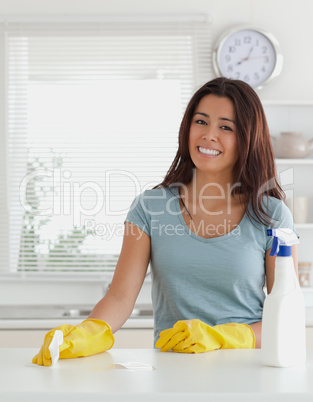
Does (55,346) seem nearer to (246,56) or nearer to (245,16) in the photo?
(246,56)

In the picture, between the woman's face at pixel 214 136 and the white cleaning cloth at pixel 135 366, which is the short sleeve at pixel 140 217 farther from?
the white cleaning cloth at pixel 135 366

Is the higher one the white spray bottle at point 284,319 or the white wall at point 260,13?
the white wall at point 260,13

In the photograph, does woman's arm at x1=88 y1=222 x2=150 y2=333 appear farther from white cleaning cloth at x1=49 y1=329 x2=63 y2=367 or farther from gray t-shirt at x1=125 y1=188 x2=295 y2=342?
white cleaning cloth at x1=49 y1=329 x2=63 y2=367

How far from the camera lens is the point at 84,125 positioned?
125 inches

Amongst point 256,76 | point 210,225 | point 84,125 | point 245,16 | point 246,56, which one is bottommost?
point 210,225

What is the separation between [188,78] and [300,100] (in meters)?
0.61

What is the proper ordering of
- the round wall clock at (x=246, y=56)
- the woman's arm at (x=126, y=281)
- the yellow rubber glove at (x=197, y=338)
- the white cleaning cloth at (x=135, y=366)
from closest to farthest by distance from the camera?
the white cleaning cloth at (x=135, y=366)
the yellow rubber glove at (x=197, y=338)
the woman's arm at (x=126, y=281)
the round wall clock at (x=246, y=56)

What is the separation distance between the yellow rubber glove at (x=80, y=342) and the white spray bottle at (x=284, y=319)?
328 millimetres

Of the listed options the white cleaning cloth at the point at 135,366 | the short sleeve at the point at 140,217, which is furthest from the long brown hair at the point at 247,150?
the white cleaning cloth at the point at 135,366

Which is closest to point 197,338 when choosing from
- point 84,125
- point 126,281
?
point 126,281

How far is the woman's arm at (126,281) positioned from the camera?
1412 mm

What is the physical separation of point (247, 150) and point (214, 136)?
0.34 feet

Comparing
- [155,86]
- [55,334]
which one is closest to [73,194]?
[155,86]

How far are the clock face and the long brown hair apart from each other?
150 centimetres
